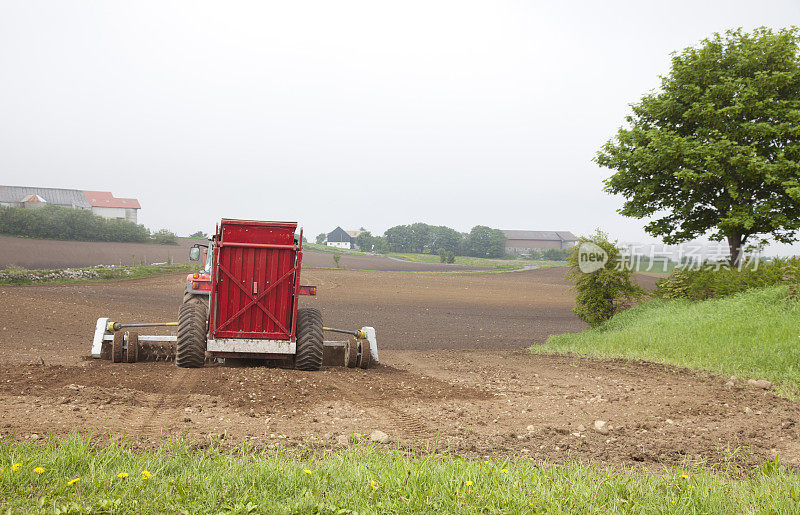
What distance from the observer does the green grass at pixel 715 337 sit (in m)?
12.2

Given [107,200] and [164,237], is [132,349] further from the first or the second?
[107,200]

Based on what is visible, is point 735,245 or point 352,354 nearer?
point 352,354

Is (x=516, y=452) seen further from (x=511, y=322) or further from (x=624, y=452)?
(x=511, y=322)

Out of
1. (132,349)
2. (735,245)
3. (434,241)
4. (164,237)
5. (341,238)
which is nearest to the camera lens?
(132,349)

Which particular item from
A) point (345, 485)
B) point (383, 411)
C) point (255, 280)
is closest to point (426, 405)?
point (383, 411)

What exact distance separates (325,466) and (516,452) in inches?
82.6

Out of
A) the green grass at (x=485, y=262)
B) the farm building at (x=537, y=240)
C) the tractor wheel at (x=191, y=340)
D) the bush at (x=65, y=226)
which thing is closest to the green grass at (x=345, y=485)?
the tractor wheel at (x=191, y=340)

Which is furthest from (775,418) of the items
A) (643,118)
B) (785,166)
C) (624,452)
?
(643,118)

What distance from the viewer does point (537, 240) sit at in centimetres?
13250

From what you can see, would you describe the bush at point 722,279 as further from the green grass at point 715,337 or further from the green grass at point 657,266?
the green grass at point 657,266

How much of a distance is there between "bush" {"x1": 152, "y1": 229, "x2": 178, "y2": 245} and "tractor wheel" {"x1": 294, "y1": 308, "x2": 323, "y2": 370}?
188ft

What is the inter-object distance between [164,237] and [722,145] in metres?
56.9

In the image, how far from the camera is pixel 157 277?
41.2 m

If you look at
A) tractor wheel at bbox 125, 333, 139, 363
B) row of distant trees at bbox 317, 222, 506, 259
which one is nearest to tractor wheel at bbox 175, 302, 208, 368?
tractor wheel at bbox 125, 333, 139, 363
